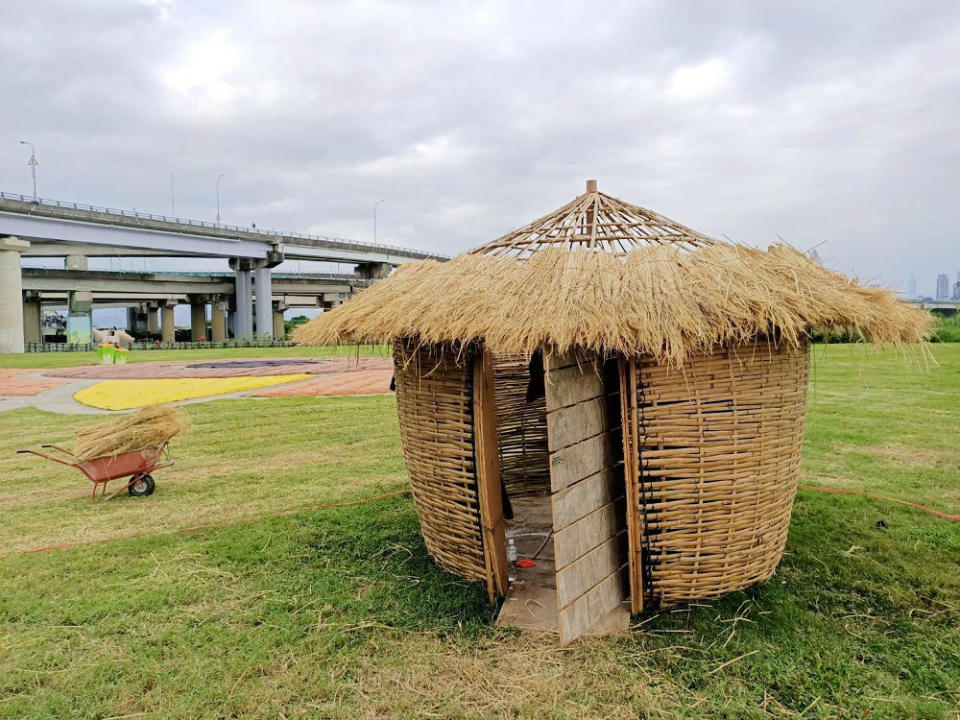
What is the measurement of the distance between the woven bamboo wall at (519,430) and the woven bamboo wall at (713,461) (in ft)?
9.22

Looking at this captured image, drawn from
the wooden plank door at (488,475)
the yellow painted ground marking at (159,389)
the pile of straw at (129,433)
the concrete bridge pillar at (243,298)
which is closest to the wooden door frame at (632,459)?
the wooden plank door at (488,475)

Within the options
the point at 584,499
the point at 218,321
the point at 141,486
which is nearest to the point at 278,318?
the point at 218,321

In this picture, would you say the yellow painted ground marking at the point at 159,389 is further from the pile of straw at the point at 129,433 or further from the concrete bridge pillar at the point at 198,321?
the concrete bridge pillar at the point at 198,321

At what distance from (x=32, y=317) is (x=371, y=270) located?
22.1 metres

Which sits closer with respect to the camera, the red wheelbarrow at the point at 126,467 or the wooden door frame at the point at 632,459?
the wooden door frame at the point at 632,459

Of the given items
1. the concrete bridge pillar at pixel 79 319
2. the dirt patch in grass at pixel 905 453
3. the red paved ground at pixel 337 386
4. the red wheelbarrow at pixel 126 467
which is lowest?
the dirt patch in grass at pixel 905 453

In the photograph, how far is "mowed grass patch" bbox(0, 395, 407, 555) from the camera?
18.8 feet

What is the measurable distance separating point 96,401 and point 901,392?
1540 cm


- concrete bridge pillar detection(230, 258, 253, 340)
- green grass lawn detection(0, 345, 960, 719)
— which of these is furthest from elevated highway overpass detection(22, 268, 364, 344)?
green grass lawn detection(0, 345, 960, 719)

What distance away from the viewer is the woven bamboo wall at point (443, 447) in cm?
386

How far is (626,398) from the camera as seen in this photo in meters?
3.52

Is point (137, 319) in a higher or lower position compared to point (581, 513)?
higher

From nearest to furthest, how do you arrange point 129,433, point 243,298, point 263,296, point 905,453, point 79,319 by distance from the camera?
point 129,433, point 905,453, point 79,319, point 263,296, point 243,298

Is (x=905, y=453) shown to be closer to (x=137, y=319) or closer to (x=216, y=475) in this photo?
(x=216, y=475)
